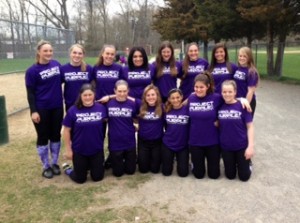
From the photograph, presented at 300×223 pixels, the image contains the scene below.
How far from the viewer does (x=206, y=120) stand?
5352 mm

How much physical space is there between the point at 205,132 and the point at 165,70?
118 centimetres

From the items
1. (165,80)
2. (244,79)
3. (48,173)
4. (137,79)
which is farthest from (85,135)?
(244,79)

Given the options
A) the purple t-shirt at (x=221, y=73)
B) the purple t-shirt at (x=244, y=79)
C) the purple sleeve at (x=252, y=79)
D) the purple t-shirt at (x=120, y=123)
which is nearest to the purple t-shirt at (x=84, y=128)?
the purple t-shirt at (x=120, y=123)

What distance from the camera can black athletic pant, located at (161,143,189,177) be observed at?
215 inches

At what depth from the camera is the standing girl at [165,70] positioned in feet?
19.2

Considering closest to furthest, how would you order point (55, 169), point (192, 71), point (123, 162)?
point (123, 162), point (55, 169), point (192, 71)

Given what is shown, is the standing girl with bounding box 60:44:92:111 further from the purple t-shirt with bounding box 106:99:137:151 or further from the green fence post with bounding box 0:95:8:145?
the green fence post with bounding box 0:95:8:145

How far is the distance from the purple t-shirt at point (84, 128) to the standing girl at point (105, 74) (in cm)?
46

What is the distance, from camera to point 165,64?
593 cm

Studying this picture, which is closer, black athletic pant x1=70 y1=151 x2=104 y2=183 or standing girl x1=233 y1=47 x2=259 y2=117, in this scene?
black athletic pant x1=70 y1=151 x2=104 y2=183

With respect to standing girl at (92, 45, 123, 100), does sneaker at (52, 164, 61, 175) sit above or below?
below

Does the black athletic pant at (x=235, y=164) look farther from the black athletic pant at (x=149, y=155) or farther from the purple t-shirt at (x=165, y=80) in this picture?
the purple t-shirt at (x=165, y=80)

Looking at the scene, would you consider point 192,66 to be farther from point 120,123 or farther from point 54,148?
point 54,148

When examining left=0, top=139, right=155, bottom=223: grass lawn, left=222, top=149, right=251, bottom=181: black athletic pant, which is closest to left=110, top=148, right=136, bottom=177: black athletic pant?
left=0, top=139, right=155, bottom=223: grass lawn
